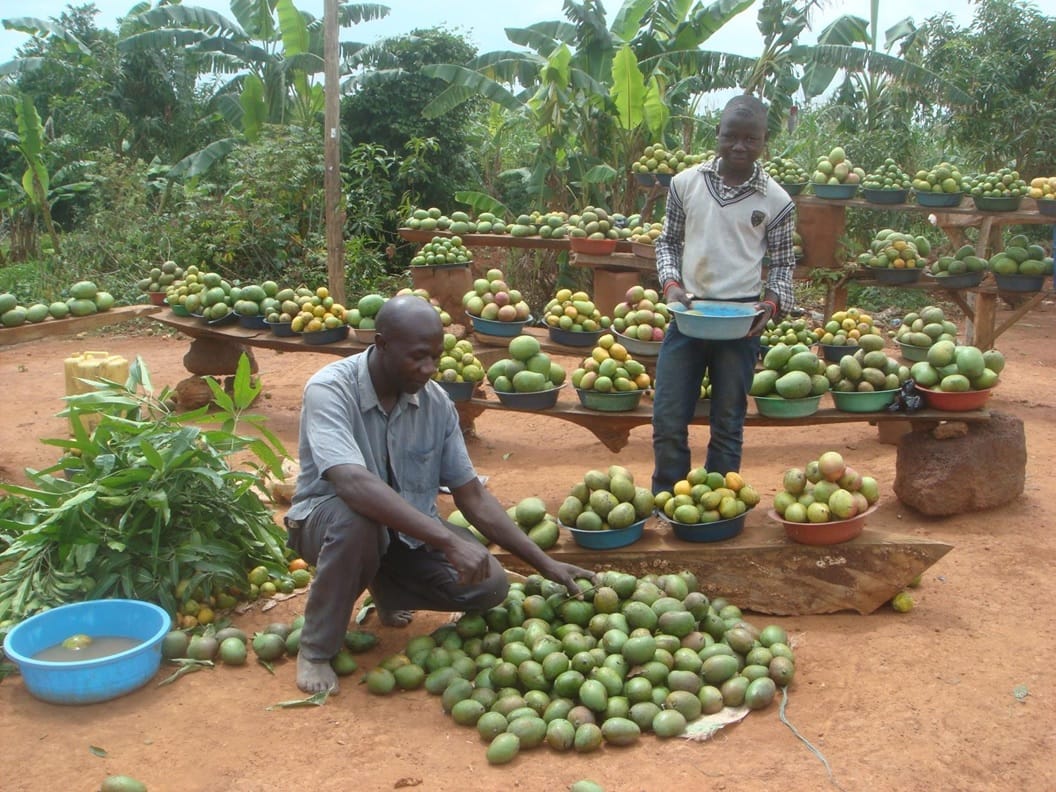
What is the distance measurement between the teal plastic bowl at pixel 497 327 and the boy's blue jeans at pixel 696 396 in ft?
6.27

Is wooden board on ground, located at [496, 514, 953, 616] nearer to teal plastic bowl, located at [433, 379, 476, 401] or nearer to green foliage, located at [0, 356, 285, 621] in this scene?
green foliage, located at [0, 356, 285, 621]

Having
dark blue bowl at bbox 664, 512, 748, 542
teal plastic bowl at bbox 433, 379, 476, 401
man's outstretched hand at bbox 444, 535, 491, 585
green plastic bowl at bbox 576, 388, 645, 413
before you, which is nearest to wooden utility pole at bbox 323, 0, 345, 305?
teal plastic bowl at bbox 433, 379, 476, 401

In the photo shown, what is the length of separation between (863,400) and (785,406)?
16.7 inches

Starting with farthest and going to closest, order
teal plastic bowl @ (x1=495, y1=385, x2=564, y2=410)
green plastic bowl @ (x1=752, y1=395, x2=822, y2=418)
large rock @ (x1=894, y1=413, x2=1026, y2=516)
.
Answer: teal plastic bowl @ (x1=495, y1=385, x2=564, y2=410) → large rock @ (x1=894, y1=413, x2=1026, y2=516) → green plastic bowl @ (x1=752, y1=395, x2=822, y2=418)

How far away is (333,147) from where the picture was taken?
27.4 feet

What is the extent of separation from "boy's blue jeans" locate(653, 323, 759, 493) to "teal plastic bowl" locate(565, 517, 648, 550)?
2.41 feet

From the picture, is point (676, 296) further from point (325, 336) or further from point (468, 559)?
point (325, 336)

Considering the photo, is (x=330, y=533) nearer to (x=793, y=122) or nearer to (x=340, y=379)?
(x=340, y=379)

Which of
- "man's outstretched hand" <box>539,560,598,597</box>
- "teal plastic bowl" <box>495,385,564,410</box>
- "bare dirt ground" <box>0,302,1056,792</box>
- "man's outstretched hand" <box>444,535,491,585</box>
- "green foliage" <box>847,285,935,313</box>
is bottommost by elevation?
"bare dirt ground" <box>0,302,1056,792</box>

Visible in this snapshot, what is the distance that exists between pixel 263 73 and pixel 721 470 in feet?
44.4

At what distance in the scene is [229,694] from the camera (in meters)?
3.22

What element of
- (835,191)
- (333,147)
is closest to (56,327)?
(333,147)

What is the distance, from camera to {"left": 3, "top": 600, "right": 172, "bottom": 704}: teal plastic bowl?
307 centimetres

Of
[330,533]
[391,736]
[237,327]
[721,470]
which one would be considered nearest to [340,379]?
[330,533]
